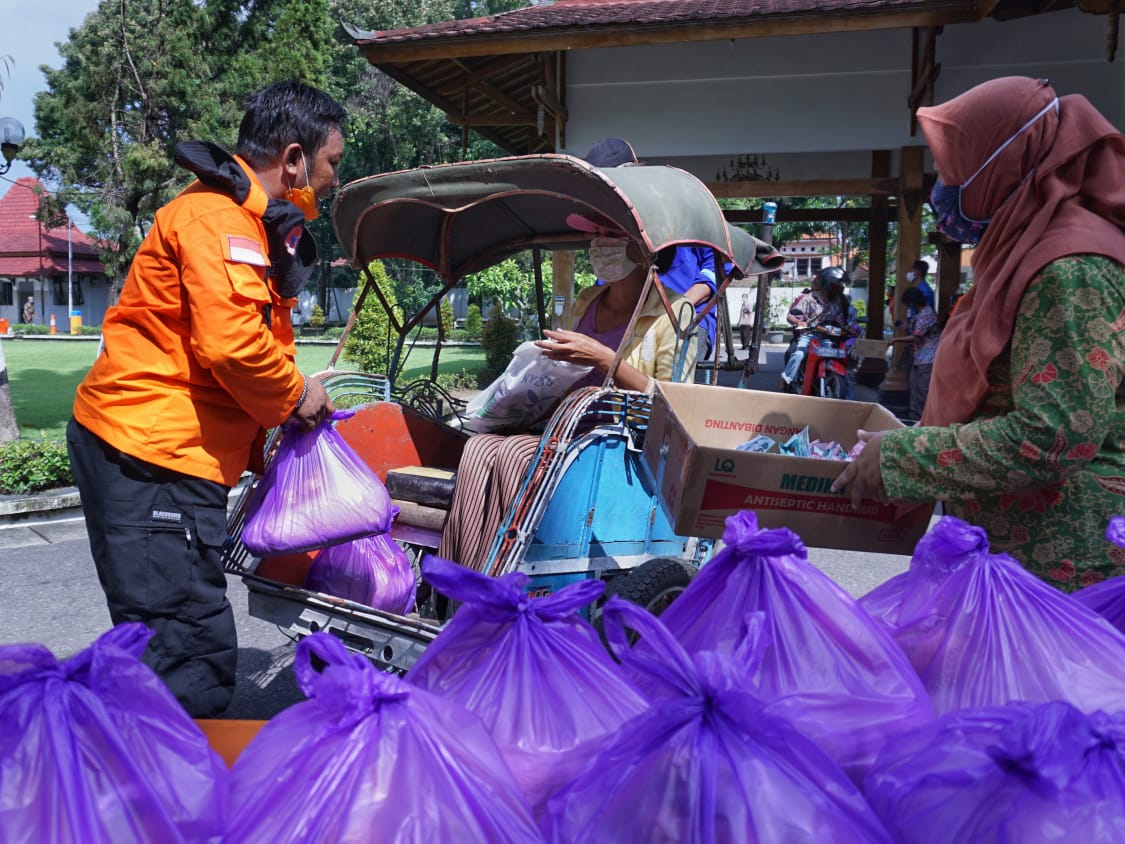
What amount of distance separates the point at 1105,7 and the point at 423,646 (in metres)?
→ 8.87

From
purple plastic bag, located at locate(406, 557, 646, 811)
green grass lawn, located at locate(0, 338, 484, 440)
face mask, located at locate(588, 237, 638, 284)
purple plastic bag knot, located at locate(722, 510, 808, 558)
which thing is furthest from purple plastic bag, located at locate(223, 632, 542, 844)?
green grass lawn, located at locate(0, 338, 484, 440)

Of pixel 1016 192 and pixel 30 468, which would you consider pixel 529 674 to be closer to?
pixel 1016 192

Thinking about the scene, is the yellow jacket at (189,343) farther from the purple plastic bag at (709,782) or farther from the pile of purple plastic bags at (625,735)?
the purple plastic bag at (709,782)

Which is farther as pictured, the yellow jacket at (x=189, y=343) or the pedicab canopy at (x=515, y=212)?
the pedicab canopy at (x=515, y=212)

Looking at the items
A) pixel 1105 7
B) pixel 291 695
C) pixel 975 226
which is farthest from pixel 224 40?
pixel 975 226

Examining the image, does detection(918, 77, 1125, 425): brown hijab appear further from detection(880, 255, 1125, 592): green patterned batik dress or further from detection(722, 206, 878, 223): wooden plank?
detection(722, 206, 878, 223): wooden plank

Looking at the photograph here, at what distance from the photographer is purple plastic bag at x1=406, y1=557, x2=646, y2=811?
112 centimetres

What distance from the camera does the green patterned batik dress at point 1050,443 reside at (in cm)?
165

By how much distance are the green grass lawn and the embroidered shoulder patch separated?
474 centimetres

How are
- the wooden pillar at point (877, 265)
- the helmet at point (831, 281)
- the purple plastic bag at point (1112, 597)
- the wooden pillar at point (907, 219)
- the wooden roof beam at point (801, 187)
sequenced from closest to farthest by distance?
the purple plastic bag at point (1112, 597) < the wooden pillar at point (907, 219) < the wooden roof beam at point (801, 187) < the helmet at point (831, 281) < the wooden pillar at point (877, 265)

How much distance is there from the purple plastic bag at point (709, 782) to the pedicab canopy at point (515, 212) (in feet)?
8.85

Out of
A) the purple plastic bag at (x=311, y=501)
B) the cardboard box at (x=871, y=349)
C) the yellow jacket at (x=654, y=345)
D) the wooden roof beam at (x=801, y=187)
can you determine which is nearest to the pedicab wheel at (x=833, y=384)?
the cardboard box at (x=871, y=349)

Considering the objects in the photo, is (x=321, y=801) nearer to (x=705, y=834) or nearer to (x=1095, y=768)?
(x=705, y=834)

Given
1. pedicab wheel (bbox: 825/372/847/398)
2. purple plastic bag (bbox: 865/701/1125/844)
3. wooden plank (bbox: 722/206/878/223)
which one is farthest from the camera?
wooden plank (bbox: 722/206/878/223)
